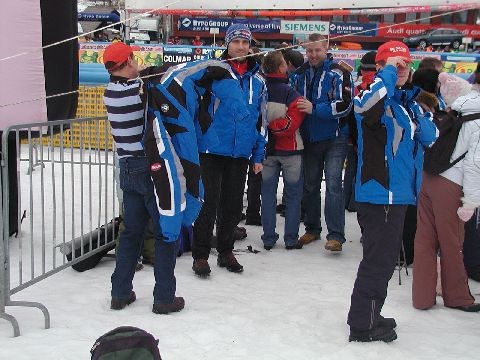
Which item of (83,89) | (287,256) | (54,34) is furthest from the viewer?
(83,89)

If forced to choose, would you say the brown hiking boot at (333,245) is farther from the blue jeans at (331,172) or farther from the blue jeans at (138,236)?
the blue jeans at (138,236)

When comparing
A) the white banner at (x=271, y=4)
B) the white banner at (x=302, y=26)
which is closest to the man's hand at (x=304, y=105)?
the white banner at (x=271, y=4)

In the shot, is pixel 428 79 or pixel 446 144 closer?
pixel 446 144

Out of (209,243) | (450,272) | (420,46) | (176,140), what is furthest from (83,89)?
(420,46)

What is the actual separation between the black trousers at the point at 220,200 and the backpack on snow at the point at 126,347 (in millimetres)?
2599

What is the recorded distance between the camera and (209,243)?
488cm

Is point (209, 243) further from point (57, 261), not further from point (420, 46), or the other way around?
point (420, 46)

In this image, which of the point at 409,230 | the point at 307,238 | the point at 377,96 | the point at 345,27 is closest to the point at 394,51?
the point at 377,96

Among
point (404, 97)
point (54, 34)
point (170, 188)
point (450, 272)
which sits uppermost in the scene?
point (54, 34)

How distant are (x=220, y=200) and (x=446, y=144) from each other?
186 cm

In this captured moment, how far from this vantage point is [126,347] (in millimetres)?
2084

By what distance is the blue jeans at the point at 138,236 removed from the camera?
151 inches

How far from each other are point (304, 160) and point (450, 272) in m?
1.93

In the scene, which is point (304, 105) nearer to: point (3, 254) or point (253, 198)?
point (253, 198)
